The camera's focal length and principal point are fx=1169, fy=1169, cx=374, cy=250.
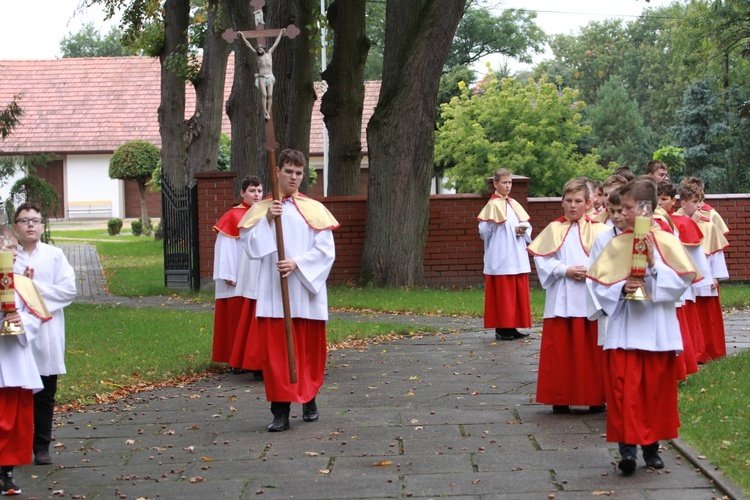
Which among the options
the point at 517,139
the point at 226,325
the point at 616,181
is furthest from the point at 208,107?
the point at 616,181

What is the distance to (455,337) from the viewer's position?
1349 cm

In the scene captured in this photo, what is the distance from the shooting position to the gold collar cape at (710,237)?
11.0 metres

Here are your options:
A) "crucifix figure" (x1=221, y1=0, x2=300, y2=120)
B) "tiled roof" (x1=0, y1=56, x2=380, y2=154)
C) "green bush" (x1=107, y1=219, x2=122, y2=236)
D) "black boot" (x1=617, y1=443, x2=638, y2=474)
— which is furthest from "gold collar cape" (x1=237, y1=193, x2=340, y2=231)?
"tiled roof" (x1=0, y1=56, x2=380, y2=154)

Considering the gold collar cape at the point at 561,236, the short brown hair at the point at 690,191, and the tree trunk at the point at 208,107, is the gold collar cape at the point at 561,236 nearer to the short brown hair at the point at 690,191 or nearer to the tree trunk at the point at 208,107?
the short brown hair at the point at 690,191

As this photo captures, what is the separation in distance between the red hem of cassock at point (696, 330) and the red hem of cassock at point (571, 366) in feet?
6.33

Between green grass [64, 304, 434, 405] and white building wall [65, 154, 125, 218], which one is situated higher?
white building wall [65, 154, 125, 218]

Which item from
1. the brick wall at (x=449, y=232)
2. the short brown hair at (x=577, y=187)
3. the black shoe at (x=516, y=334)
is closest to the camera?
the short brown hair at (x=577, y=187)

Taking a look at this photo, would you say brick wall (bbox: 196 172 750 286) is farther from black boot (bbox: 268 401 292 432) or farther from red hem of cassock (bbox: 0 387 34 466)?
red hem of cassock (bbox: 0 387 34 466)

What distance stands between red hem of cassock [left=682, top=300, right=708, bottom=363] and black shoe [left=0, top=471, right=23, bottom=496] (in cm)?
604

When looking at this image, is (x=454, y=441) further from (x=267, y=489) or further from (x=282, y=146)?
(x=282, y=146)

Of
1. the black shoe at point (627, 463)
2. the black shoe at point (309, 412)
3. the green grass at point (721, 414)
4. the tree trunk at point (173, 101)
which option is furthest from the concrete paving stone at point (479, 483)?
the tree trunk at point (173, 101)

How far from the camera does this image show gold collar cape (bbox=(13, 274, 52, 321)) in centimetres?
688

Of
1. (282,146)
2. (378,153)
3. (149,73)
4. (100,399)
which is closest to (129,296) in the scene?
(282,146)

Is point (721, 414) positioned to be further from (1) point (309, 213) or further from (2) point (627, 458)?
(1) point (309, 213)
